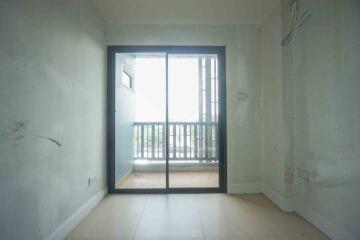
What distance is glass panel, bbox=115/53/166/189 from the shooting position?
3.63 m

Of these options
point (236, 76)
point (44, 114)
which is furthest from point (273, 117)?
point (44, 114)

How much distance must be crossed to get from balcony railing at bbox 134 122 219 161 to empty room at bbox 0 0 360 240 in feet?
0.24

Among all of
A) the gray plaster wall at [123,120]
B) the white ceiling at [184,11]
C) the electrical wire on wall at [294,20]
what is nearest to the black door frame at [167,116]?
the gray plaster wall at [123,120]

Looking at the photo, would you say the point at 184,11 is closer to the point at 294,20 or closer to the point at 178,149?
the point at 294,20

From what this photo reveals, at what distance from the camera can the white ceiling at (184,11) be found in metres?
2.72

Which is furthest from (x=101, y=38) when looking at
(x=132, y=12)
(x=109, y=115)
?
(x=109, y=115)

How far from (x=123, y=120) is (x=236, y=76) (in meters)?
2.01

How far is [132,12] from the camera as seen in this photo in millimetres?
2961

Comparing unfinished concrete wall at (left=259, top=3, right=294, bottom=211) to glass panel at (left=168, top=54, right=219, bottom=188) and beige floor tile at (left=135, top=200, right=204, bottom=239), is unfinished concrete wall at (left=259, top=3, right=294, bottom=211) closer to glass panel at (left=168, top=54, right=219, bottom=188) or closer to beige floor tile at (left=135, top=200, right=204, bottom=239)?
glass panel at (left=168, top=54, right=219, bottom=188)

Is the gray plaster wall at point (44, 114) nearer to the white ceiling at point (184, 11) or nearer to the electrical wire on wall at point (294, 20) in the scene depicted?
the white ceiling at point (184, 11)

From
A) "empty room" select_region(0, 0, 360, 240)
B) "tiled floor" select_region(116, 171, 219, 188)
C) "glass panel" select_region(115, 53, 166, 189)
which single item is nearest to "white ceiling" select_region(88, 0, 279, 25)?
"empty room" select_region(0, 0, 360, 240)

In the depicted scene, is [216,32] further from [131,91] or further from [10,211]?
[10,211]

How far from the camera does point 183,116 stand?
4.53 m

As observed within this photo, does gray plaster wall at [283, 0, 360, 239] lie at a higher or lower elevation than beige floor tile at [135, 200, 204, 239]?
higher
